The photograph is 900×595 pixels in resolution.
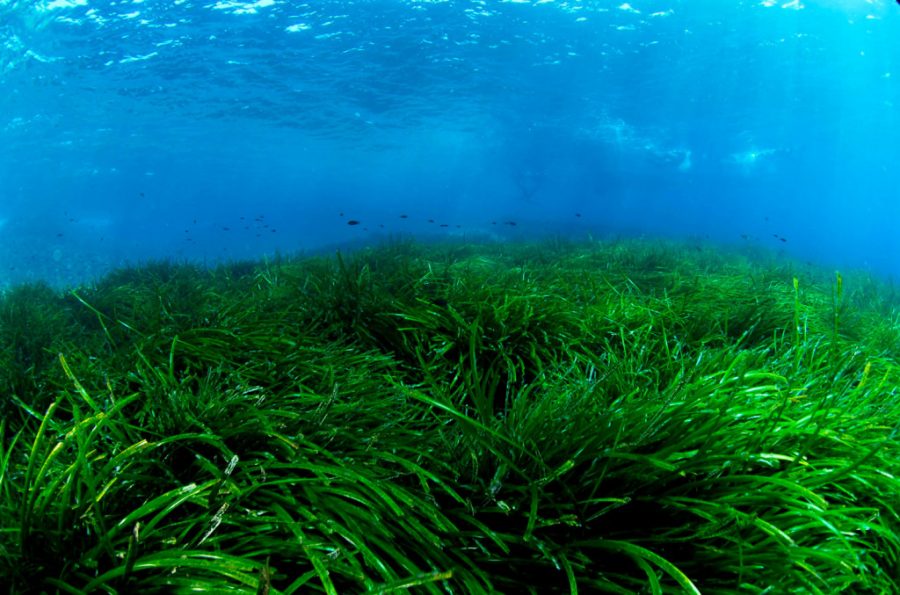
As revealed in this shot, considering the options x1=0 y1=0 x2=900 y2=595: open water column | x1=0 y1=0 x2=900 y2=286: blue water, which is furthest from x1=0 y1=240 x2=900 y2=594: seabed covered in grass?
x1=0 y1=0 x2=900 y2=286: blue water

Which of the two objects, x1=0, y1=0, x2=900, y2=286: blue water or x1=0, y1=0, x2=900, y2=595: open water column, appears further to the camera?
x1=0, y1=0, x2=900, y2=286: blue water

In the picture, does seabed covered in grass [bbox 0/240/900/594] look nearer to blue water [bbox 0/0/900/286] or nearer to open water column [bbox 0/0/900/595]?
open water column [bbox 0/0/900/595]

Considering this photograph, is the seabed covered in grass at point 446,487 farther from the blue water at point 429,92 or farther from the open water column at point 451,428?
the blue water at point 429,92

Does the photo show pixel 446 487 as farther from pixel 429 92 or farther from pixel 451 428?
pixel 429 92

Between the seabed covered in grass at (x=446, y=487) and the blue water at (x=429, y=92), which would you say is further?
the blue water at (x=429, y=92)

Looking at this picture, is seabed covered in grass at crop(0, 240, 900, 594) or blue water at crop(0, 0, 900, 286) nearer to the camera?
seabed covered in grass at crop(0, 240, 900, 594)

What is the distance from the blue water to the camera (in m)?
24.5

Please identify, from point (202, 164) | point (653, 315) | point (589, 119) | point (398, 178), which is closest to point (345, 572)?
point (653, 315)

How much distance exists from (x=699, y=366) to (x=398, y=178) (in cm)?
9799

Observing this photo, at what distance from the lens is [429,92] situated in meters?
36.3

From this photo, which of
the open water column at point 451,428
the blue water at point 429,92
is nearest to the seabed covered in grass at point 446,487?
the open water column at point 451,428

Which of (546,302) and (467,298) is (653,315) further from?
(467,298)

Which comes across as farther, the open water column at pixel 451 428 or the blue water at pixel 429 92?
the blue water at pixel 429 92

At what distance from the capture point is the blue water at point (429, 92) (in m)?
24.5
